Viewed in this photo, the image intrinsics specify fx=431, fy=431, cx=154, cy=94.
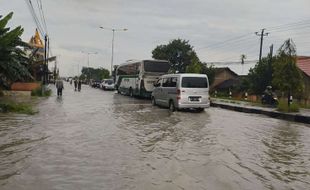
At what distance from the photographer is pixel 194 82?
2264cm

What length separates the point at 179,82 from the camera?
22484mm

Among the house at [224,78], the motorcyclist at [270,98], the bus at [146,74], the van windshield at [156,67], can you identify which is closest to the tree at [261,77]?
the motorcyclist at [270,98]

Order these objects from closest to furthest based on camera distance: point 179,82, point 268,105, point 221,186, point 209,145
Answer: point 221,186
point 209,145
point 179,82
point 268,105

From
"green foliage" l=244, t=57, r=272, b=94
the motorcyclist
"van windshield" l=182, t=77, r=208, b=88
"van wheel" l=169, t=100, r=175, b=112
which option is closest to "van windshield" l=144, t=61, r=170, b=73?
the motorcyclist

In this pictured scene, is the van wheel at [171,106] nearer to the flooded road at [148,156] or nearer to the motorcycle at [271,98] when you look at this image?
the flooded road at [148,156]

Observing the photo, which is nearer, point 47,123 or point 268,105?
point 47,123

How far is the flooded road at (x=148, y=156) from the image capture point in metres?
7.36

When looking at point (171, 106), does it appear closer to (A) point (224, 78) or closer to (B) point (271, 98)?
(B) point (271, 98)

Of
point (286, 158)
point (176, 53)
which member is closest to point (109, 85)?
point (176, 53)

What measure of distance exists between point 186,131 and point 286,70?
15731 mm

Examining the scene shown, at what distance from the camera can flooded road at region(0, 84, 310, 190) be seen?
7.36 meters

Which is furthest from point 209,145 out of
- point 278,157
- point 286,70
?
point 286,70

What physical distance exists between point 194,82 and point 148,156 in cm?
1327

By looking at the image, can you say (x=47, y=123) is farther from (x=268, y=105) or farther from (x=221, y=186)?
(x=268, y=105)
